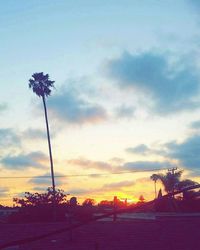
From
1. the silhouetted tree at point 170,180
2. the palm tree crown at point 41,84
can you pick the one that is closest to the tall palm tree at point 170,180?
the silhouetted tree at point 170,180

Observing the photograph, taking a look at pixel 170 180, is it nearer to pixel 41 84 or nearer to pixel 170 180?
pixel 170 180

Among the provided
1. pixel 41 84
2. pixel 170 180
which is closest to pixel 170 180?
pixel 170 180

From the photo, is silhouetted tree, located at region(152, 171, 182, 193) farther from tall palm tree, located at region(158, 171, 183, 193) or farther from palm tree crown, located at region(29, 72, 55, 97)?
palm tree crown, located at region(29, 72, 55, 97)

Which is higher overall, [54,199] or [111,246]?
[54,199]

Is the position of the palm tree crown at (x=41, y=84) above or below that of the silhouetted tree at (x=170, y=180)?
above

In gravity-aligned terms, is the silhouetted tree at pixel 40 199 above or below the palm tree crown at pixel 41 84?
below

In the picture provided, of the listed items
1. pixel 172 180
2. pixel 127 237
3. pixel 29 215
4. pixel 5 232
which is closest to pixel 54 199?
pixel 29 215

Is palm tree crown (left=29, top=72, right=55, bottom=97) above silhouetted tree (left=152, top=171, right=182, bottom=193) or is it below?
above

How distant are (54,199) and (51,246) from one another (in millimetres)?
24256

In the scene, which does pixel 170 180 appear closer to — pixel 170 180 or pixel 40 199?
pixel 170 180

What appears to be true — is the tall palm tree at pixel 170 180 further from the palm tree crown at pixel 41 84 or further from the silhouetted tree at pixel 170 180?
the palm tree crown at pixel 41 84

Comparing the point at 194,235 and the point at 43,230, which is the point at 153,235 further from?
the point at 43,230

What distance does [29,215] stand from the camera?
Result: 4259cm

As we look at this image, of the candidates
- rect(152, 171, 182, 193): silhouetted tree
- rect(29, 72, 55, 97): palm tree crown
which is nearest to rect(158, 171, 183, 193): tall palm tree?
rect(152, 171, 182, 193): silhouetted tree
